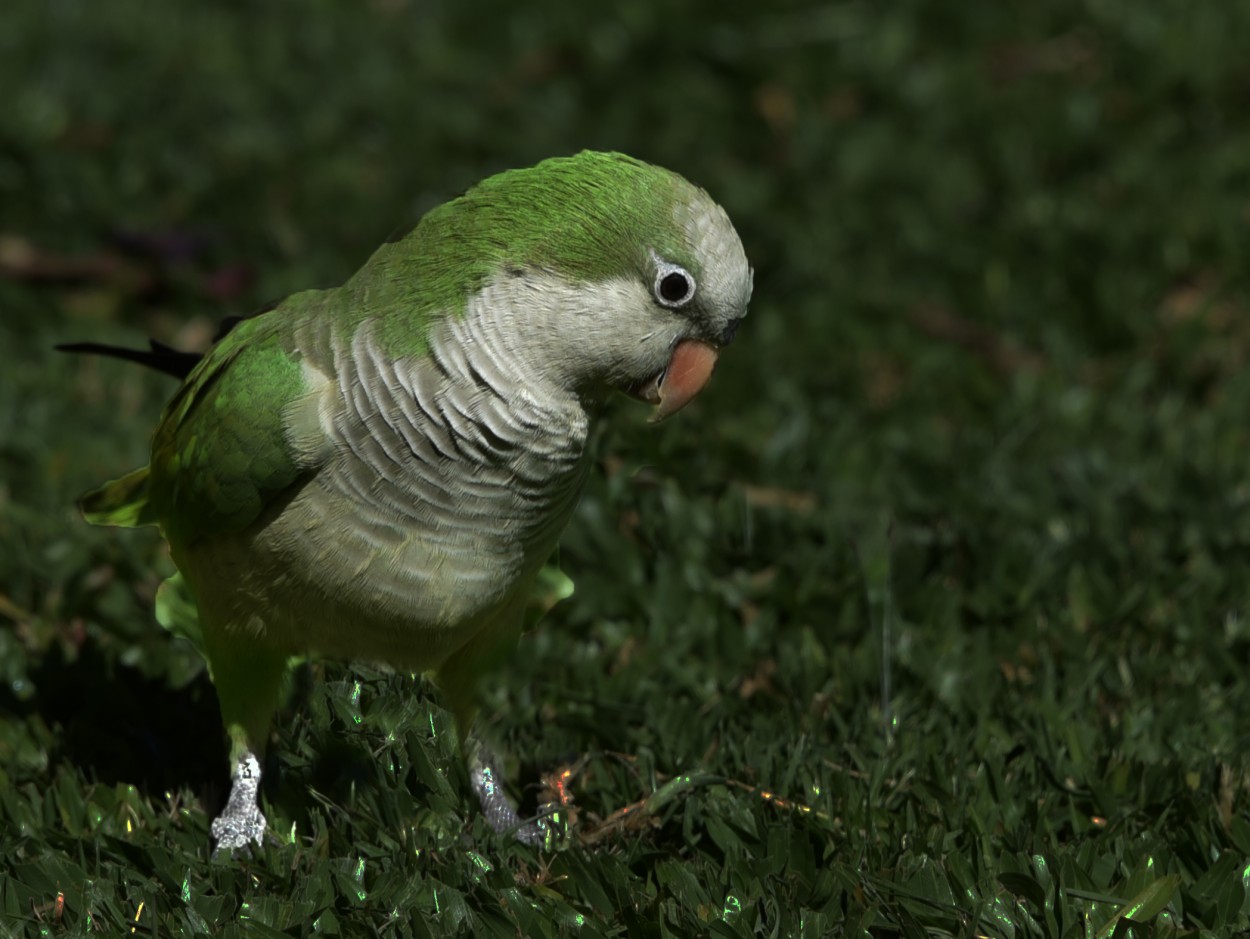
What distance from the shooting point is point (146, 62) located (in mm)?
6844

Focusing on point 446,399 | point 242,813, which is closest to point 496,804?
point 242,813

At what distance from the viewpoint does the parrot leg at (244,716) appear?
10.4ft

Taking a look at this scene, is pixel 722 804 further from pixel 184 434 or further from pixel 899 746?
pixel 184 434

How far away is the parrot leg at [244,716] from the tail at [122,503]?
1.39 ft

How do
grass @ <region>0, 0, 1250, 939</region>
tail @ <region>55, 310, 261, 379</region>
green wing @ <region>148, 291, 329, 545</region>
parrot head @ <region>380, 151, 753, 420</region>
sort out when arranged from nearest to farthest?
parrot head @ <region>380, 151, 753, 420</region> → green wing @ <region>148, 291, 329, 545</region> → grass @ <region>0, 0, 1250, 939</region> → tail @ <region>55, 310, 261, 379</region>

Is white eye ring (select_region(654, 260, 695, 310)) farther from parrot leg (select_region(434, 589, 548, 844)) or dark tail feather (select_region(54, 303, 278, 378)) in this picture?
dark tail feather (select_region(54, 303, 278, 378))

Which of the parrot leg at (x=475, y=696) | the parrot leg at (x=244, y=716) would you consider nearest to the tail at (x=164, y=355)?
the parrot leg at (x=244, y=716)

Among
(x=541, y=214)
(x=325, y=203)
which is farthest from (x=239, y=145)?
(x=541, y=214)

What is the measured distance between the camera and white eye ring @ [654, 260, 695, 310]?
2834 millimetres

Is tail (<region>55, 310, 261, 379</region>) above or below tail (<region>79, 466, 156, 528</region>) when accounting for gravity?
above

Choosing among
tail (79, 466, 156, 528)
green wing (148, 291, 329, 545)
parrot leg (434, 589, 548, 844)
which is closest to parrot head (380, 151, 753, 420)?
green wing (148, 291, 329, 545)

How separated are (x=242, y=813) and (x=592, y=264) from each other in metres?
1.32

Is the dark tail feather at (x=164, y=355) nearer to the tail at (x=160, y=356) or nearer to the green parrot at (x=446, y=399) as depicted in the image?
the tail at (x=160, y=356)

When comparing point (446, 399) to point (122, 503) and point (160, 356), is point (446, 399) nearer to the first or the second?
point (160, 356)
